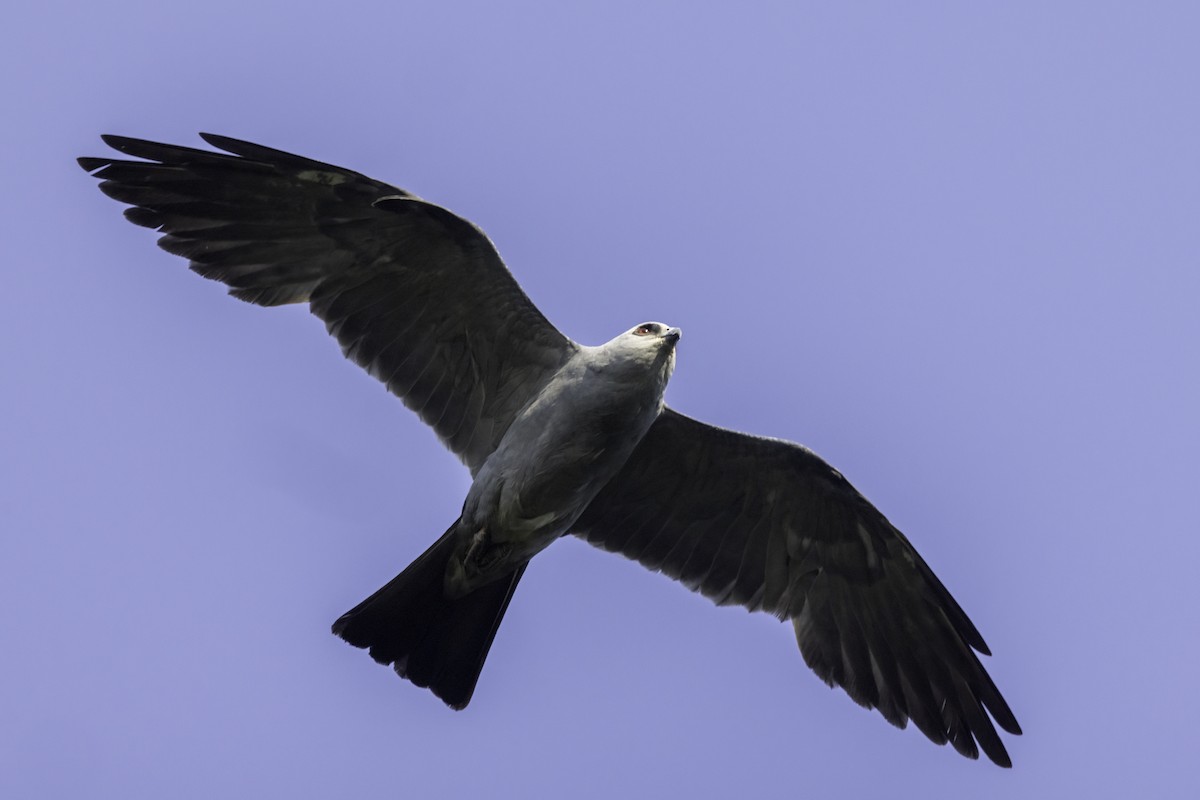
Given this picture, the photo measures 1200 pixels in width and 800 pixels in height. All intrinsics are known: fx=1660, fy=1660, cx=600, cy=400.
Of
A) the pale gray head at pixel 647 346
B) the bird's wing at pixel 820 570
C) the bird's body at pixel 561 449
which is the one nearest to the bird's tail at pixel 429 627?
the bird's body at pixel 561 449

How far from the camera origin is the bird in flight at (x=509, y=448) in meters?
12.7

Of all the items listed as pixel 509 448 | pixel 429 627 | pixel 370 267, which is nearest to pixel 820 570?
pixel 509 448

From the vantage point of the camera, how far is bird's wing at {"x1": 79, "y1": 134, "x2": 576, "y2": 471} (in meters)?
12.9

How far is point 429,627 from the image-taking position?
13109mm

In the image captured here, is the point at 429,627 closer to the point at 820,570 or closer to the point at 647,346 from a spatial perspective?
the point at 647,346

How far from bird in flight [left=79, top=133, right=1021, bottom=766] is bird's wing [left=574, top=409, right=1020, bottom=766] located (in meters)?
0.02

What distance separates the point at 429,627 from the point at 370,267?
2884mm

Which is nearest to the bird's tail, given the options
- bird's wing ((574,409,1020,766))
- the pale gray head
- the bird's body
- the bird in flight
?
the bird in flight

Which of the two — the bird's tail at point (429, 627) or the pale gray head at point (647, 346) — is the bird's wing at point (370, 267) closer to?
the pale gray head at point (647, 346)

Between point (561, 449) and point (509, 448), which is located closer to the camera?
point (561, 449)

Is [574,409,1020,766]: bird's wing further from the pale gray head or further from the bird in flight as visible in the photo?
the pale gray head

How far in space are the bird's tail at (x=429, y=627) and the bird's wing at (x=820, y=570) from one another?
132 cm

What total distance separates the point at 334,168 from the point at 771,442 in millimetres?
4086

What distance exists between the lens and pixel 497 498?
12.8 meters
